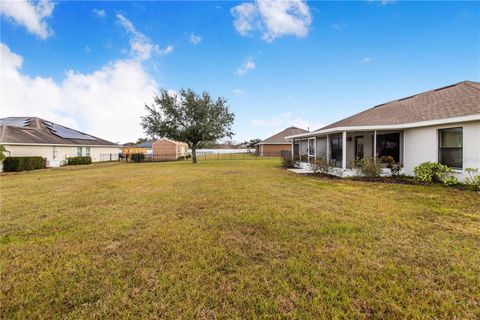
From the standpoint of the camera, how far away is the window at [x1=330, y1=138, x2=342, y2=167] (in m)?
12.7

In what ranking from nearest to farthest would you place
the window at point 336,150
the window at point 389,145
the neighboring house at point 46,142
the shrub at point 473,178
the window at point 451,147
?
the shrub at point 473,178 → the window at point 451,147 → the window at point 389,145 → the window at point 336,150 → the neighboring house at point 46,142

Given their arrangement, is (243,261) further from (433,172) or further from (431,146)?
(431,146)

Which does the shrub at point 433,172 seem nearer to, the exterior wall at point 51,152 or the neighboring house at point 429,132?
the neighboring house at point 429,132

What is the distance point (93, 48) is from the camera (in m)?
13.5

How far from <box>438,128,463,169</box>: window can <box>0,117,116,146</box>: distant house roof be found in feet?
90.6

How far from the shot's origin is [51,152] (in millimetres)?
19281

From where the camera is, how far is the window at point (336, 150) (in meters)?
12.7

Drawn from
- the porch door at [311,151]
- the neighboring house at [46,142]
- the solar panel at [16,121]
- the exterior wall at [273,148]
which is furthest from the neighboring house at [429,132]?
the solar panel at [16,121]

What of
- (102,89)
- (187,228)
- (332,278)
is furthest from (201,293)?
(102,89)

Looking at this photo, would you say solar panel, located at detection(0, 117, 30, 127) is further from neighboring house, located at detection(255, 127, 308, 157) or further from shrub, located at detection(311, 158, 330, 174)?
neighboring house, located at detection(255, 127, 308, 157)

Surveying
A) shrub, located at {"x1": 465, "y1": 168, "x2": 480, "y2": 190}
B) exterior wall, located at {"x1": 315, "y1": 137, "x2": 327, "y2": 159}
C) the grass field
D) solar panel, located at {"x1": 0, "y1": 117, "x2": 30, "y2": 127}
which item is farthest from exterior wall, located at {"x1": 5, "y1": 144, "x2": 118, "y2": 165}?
shrub, located at {"x1": 465, "y1": 168, "x2": 480, "y2": 190}

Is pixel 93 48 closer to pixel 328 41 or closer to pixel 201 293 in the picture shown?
pixel 328 41

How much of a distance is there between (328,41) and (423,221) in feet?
46.7

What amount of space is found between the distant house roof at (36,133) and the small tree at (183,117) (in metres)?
8.52
